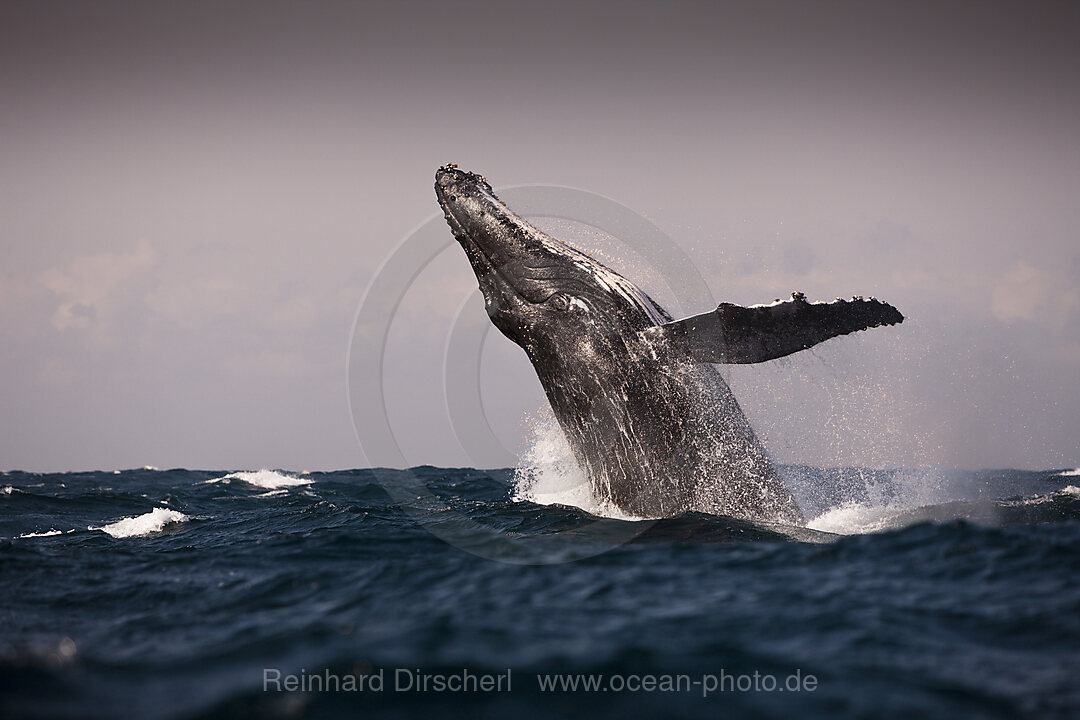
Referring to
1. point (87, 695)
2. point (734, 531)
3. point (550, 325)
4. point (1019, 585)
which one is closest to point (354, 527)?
point (550, 325)

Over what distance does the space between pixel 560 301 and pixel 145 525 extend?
8.94 m

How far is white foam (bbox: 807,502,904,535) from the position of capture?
9.87m

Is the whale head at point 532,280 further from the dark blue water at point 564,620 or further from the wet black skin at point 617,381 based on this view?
the dark blue water at point 564,620

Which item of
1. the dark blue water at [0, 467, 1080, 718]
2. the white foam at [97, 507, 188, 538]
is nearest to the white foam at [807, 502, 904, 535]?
the dark blue water at [0, 467, 1080, 718]

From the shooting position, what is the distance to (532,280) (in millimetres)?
10305

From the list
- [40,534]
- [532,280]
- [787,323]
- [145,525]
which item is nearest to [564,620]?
[787,323]

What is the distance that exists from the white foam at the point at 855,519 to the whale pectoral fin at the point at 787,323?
2534mm

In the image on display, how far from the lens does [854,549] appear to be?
7773 millimetres

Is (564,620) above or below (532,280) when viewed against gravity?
below

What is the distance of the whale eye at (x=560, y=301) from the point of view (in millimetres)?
10164

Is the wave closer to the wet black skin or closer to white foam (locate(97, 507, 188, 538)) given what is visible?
white foam (locate(97, 507, 188, 538))

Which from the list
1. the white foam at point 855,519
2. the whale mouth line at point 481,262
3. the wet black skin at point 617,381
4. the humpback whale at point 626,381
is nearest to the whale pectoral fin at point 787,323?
the humpback whale at point 626,381

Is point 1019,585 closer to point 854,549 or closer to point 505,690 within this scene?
point 854,549

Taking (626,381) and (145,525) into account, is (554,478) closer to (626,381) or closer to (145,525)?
(626,381)
